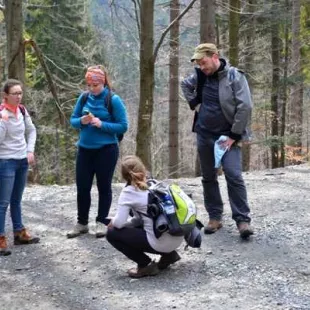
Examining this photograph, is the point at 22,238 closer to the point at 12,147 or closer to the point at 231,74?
the point at 12,147

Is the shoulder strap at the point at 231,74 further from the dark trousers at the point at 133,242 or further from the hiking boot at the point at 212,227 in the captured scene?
the dark trousers at the point at 133,242

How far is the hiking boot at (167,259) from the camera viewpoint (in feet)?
16.1

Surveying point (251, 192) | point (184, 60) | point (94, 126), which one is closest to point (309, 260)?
point (94, 126)

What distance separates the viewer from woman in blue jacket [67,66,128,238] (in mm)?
5645

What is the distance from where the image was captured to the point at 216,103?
18.1ft

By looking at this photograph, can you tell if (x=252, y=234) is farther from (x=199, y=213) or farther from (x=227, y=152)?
(x=199, y=213)

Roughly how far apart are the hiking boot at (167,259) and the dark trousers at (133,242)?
0.14m

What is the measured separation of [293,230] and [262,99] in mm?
15219

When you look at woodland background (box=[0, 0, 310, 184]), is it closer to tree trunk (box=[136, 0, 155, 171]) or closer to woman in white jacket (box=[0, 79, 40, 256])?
tree trunk (box=[136, 0, 155, 171])

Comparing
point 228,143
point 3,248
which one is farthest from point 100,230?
point 228,143

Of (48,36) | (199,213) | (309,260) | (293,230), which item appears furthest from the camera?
(48,36)

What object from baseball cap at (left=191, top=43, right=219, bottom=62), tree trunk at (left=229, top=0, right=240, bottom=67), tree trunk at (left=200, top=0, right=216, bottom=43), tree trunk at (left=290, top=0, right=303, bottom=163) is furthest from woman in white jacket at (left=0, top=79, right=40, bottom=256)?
tree trunk at (left=290, top=0, right=303, bottom=163)

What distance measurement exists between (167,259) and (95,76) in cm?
207

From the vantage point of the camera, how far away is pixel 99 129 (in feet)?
18.7
